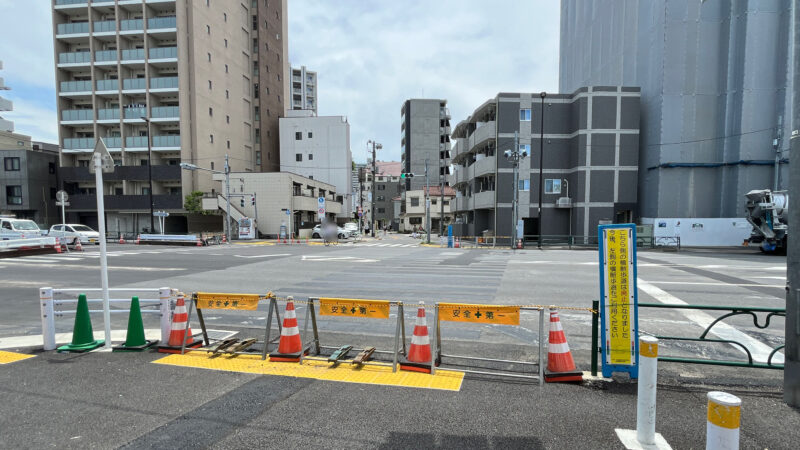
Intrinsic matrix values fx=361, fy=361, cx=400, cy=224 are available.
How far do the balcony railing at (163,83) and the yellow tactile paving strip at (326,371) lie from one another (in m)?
41.6

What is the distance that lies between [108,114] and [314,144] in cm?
2558

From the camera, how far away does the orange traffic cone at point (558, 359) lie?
429cm

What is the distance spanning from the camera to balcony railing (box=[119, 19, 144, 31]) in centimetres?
3778

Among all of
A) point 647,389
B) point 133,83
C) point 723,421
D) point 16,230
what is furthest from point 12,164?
point 723,421

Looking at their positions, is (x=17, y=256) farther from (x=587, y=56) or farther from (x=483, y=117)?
(x=587, y=56)

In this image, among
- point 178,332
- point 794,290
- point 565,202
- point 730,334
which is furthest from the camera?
point 565,202

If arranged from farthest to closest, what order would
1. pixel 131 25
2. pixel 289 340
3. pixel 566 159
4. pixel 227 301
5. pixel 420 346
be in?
pixel 131 25 < pixel 566 159 < pixel 227 301 < pixel 289 340 < pixel 420 346

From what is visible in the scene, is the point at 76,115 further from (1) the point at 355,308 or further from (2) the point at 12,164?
(1) the point at 355,308

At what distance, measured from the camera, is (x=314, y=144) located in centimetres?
5703

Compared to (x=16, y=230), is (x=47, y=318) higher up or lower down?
lower down

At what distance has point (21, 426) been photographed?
3.38 metres

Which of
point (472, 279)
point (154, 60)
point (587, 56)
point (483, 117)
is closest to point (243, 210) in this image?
point (154, 60)

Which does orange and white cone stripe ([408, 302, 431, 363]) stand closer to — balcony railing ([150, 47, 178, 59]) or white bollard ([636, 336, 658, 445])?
white bollard ([636, 336, 658, 445])

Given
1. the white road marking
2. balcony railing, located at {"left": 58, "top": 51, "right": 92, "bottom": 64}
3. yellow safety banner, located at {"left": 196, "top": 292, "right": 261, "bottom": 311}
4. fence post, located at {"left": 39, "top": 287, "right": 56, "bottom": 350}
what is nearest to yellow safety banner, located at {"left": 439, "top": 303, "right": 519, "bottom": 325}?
yellow safety banner, located at {"left": 196, "top": 292, "right": 261, "bottom": 311}
